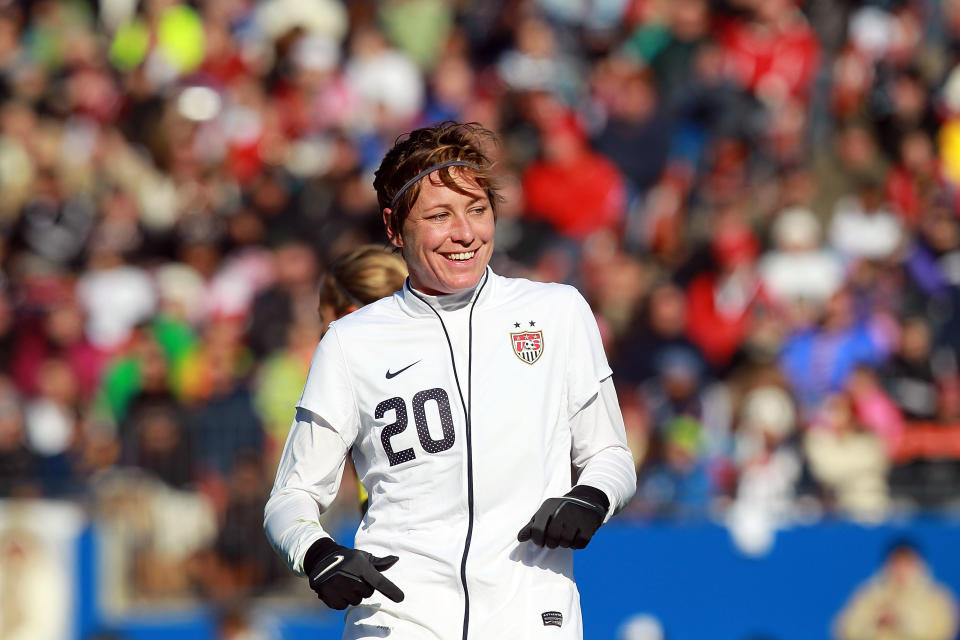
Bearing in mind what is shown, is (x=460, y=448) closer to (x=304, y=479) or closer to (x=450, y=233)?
(x=304, y=479)

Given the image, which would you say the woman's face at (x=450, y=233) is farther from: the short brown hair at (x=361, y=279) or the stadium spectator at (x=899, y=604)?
the stadium spectator at (x=899, y=604)

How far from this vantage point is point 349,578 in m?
3.89

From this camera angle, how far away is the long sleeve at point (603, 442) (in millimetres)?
4242

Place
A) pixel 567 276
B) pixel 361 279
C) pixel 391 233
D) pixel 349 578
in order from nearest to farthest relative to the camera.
Answer: 1. pixel 349 578
2. pixel 391 233
3. pixel 361 279
4. pixel 567 276

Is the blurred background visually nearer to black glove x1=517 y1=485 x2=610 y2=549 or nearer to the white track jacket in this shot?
the white track jacket

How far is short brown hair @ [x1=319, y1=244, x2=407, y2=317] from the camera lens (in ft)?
17.5

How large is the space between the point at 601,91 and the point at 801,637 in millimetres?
5129

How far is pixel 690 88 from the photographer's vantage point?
13219mm

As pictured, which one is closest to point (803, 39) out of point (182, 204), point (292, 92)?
point (292, 92)

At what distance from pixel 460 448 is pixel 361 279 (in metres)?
1.39

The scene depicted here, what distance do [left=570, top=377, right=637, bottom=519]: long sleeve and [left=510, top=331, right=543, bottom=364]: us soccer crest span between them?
200 millimetres

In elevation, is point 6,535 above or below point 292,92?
below

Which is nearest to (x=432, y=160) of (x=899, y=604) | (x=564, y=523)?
(x=564, y=523)

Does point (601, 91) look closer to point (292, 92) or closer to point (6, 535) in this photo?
point (292, 92)
